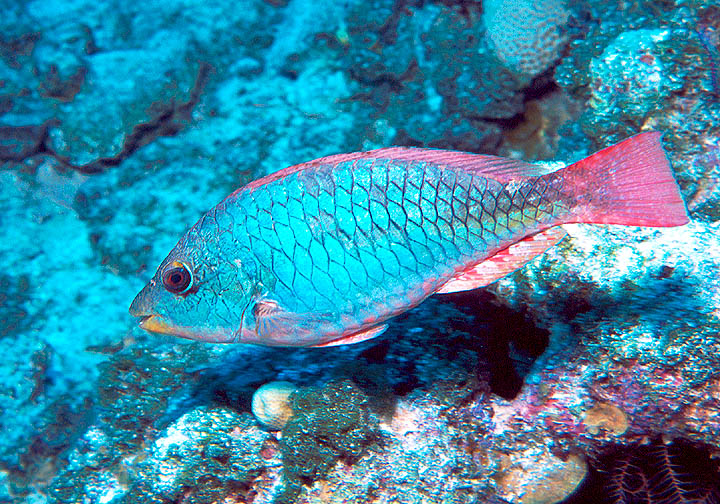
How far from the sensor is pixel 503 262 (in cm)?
185

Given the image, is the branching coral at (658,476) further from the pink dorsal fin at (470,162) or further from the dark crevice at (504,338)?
the pink dorsal fin at (470,162)

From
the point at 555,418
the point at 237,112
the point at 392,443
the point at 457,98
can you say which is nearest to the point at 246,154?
the point at 237,112

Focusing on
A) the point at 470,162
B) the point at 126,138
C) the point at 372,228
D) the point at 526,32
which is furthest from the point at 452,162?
the point at 126,138

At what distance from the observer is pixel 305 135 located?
11.2ft

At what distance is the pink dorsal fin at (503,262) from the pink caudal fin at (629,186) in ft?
0.60

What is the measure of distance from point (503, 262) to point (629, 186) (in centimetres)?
59

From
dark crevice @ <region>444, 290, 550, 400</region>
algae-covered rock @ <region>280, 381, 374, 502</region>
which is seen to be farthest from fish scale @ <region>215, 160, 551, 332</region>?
dark crevice @ <region>444, 290, 550, 400</region>

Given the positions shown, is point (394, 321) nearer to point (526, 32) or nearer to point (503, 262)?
point (503, 262)

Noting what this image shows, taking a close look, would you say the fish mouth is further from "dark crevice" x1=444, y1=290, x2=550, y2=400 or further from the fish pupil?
"dark crevice" x1=444, y1=290, x2=550, y2=400

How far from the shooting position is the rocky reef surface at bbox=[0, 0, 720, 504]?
2.43 metres

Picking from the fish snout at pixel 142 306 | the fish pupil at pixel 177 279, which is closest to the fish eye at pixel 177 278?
the fish pupil at pixel 177 279

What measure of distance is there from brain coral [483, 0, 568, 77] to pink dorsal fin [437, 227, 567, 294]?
7.05 ft

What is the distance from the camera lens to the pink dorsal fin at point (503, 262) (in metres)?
1.83

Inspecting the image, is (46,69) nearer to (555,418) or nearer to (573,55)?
(573,55)
